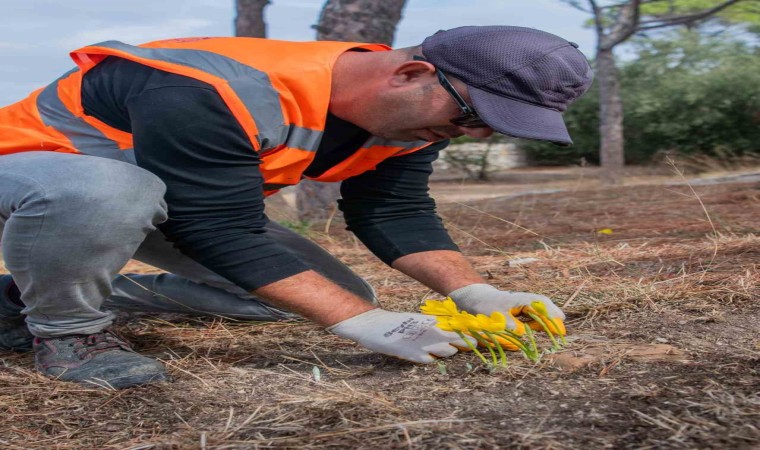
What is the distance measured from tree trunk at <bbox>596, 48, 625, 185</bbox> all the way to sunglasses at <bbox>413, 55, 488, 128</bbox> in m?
6.46

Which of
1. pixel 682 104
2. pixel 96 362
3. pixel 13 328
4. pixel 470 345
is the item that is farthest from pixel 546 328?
pixel 682 104

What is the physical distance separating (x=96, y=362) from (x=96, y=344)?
9 centimetres

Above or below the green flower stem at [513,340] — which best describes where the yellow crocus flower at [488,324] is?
above

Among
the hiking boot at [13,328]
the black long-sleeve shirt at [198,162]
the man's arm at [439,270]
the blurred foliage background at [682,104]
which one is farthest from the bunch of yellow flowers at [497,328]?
the blurred foliage background at [682,104]

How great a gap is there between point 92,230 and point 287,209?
4631 mm

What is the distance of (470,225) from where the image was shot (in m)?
5.56

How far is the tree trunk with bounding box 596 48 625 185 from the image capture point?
330 inches

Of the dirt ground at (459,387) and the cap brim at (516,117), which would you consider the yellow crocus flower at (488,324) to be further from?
the cap brim at (516,117)

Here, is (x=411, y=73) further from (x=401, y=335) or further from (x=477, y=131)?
(x=401, y=335)

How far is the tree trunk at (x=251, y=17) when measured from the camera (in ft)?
23.4

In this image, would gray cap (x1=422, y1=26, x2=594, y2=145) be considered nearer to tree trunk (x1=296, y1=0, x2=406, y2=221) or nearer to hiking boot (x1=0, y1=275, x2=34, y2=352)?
hiking boot (x1=0, y1=275, x2=34, y2=352)

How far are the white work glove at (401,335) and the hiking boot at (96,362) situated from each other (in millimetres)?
496

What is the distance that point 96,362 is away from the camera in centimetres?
226

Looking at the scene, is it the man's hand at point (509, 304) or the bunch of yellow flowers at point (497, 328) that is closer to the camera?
the bunch of yellow flowers at point (497, 328)
